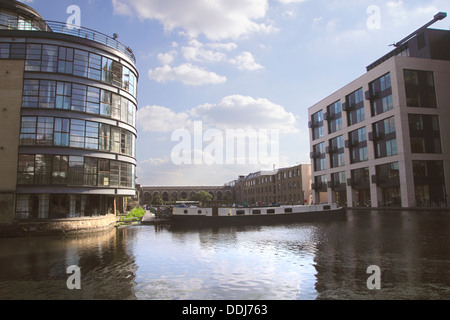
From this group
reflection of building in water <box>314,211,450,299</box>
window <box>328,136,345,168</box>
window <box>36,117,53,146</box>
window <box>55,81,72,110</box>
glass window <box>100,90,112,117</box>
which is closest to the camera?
reflection of building in water <box>314,211,450,299</box>

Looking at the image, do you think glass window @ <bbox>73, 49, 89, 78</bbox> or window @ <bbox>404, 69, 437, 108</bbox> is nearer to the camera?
glass window @ <bbox>73, 49, 89, 78</bbox>

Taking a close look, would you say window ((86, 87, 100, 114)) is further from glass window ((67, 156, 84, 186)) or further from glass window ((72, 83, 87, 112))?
glass window ((67, 156, 84, 186))

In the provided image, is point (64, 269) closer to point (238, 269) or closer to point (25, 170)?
point (238, 269)

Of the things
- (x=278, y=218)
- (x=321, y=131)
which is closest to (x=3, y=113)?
(x=278, y=218)

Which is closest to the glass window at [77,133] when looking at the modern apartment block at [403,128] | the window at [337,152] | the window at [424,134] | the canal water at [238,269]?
the canal water at [238,269]

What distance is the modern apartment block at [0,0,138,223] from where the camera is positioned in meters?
28.3

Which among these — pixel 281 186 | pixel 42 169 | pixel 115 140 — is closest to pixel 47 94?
pixel 42 169

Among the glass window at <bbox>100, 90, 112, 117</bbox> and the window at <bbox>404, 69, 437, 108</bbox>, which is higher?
the window at <bbox>404, 69, 437, 108</bbox>

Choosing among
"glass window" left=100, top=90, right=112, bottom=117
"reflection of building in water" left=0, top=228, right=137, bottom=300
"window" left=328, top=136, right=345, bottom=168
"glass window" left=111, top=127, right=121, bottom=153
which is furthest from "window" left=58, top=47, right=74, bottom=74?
"window" left=328, top=136, right=345, bottom=168

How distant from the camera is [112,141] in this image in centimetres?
3369

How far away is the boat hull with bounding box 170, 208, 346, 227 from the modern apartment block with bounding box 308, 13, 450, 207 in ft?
47.0

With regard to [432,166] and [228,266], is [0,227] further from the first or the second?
[432,166]
